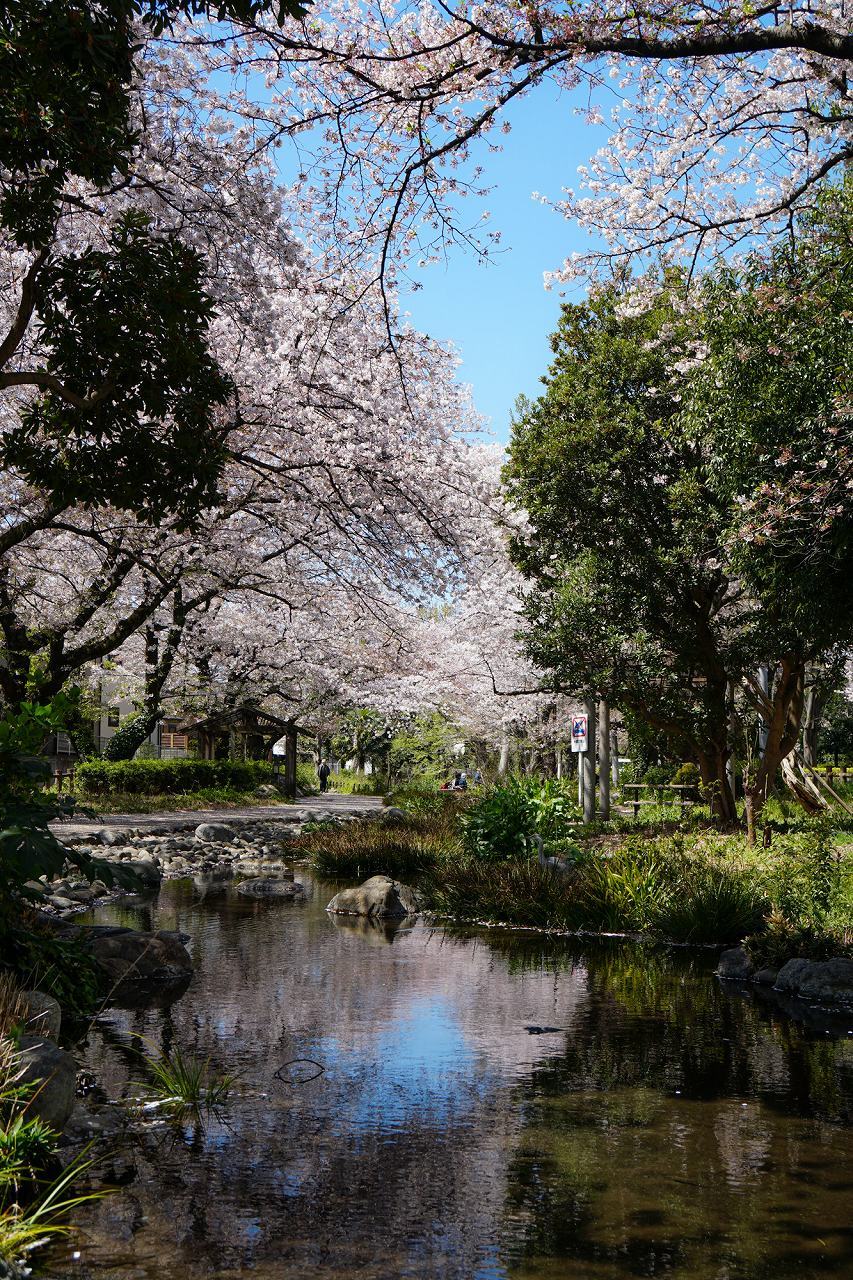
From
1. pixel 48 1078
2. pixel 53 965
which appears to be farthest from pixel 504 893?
pixel 48 1078

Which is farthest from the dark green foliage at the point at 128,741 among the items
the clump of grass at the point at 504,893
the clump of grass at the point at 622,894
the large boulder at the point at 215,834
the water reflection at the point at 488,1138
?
the water reflection at the point at 488,1138

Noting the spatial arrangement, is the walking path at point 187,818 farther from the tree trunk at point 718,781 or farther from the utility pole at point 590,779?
the tree trunk at point 718,781

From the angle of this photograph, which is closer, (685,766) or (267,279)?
(267,279)

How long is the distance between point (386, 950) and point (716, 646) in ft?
33.0

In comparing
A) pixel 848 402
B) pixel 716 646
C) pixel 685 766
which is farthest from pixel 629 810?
pixel 848 402

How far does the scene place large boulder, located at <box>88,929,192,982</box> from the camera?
27.6 feet

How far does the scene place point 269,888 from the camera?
14.9m

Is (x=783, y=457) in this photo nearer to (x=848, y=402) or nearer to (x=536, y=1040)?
(x=848, y=402)

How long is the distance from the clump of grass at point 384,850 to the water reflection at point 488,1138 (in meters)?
6.92

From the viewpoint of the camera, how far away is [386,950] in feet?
33.9

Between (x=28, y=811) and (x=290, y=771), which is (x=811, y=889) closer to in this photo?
(x=28, y=811)

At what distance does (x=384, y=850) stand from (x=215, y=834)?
5161 millimetres

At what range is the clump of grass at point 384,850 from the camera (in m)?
16.0

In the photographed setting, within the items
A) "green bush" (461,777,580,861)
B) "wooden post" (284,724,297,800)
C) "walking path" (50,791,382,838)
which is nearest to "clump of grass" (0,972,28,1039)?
"green bush" (461,777,580,861)
